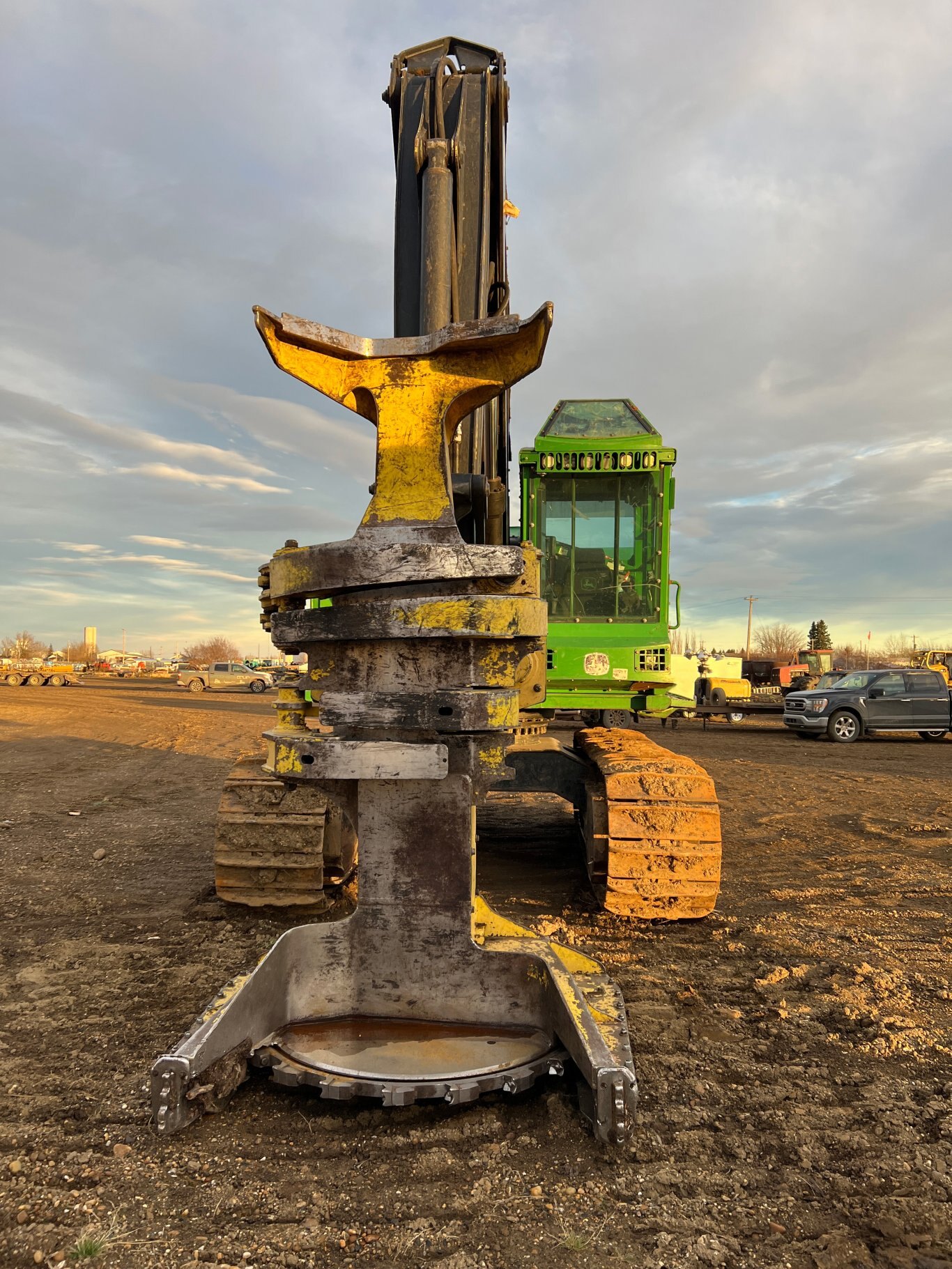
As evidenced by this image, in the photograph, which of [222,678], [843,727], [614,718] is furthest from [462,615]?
[222,678]

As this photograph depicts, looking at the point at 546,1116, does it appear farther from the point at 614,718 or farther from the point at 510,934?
the point at 614,718

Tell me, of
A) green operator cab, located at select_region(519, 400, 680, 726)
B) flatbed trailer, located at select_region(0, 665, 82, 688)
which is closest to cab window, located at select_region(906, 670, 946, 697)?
green operator cab, located at select_region(519, 400, 680, 726)

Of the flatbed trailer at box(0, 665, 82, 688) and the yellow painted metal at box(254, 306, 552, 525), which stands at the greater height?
the yellow painted metal at box(254, 306, 552, 525)

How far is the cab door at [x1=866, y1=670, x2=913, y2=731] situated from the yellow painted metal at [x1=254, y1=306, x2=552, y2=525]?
19.0 metres

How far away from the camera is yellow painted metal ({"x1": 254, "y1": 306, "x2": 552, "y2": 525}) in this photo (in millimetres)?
3137

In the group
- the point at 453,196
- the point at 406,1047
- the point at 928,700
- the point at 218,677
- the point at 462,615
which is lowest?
the point at 406,1047

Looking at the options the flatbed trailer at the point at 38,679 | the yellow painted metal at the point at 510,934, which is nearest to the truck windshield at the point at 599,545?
the yellow painted metal at the point at 510,934

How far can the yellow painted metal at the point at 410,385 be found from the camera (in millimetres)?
3137

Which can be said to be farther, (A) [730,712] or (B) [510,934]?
(A) [730,712]

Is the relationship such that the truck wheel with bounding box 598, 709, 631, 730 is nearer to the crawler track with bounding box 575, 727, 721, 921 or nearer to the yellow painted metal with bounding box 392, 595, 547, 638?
the crawler track with bounding box 575, 727, 721, 921

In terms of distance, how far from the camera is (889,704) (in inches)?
759

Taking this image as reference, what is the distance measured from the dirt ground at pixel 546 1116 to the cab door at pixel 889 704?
14320mm

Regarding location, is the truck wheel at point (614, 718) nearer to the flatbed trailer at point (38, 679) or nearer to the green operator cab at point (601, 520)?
the green operator cab at point (601, 520)

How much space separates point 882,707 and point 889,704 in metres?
0.17
